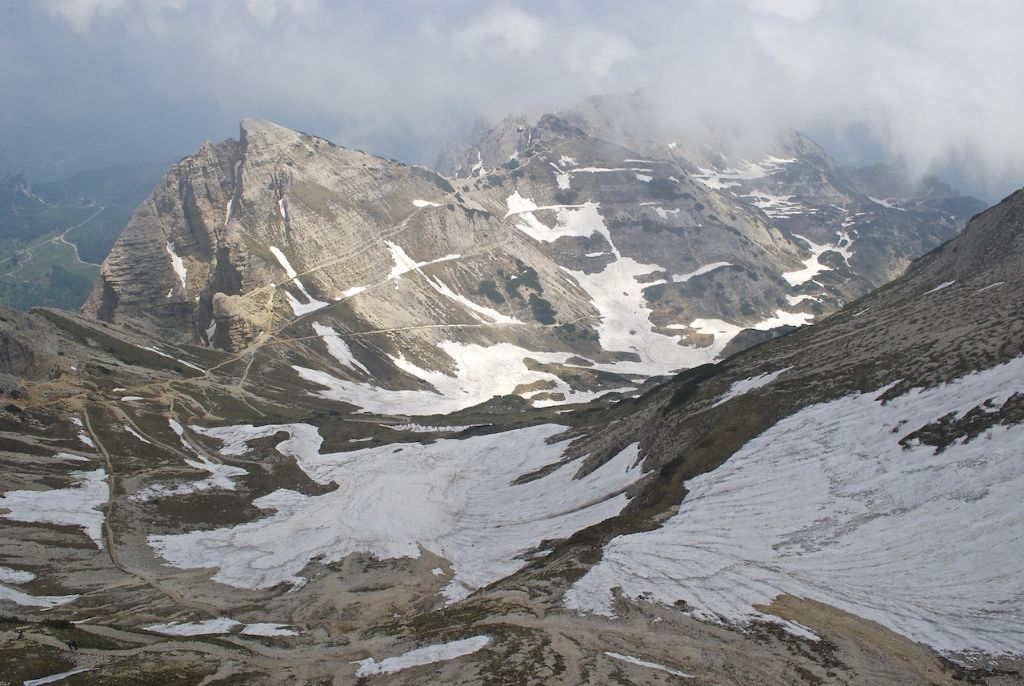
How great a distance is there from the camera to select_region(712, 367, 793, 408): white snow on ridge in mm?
73062

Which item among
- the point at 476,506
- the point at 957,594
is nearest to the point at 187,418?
the point at 476,506

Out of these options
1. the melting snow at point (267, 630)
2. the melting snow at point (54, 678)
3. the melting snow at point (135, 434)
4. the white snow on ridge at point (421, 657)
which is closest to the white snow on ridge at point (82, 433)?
the melting snow at point (135, 434)

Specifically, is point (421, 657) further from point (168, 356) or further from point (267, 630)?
point (168, 356)

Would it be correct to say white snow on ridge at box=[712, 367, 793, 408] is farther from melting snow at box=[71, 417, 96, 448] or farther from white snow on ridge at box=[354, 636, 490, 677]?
melting snow at box=[71, 417, 96, 448]

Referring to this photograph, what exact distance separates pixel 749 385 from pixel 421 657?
5078 cm

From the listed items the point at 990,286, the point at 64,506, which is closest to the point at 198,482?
the point at 64,506

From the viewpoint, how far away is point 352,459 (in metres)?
109

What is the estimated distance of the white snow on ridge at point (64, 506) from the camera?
68.6 metres

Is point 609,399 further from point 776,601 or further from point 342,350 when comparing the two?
point 776,601

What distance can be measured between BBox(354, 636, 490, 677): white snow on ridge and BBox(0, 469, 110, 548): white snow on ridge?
44.5 meters

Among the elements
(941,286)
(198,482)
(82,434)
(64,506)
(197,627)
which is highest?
(82,434)

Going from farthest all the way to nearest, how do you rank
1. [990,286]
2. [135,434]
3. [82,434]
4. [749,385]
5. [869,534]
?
[135,434], [82,434], [749,385], [990,286], [869,534]

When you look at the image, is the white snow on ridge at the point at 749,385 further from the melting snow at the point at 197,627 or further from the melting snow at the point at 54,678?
the melting snow at the point at 54,678

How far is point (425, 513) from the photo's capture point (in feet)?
272
